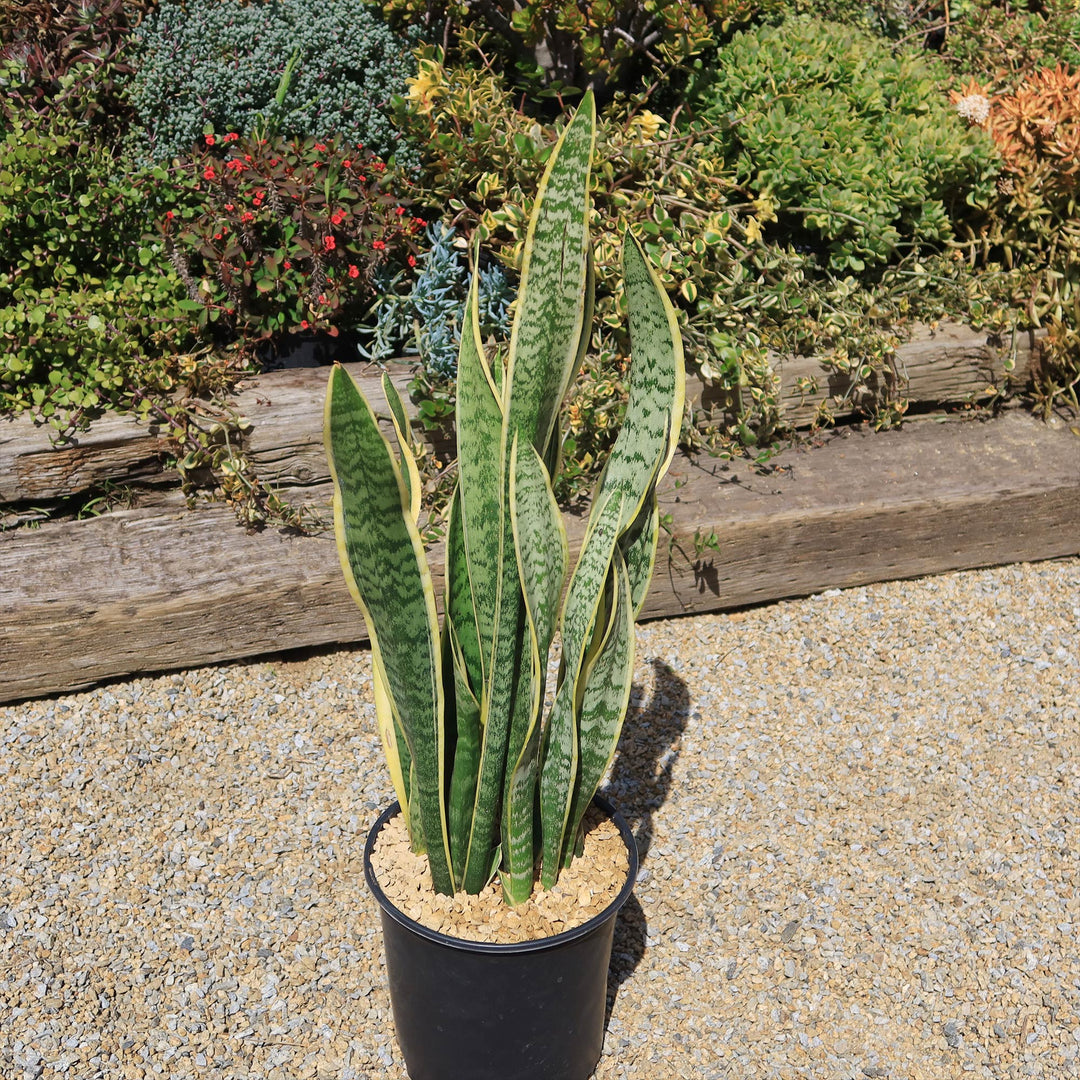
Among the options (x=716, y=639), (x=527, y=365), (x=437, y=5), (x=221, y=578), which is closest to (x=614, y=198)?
(x=437, y=5)

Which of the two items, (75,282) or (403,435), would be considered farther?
(75,282)

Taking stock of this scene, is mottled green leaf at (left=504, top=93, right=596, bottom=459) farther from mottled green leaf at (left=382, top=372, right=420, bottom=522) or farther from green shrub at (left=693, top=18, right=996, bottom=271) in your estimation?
green shrub at (left=693, top=18, right=996, bottom=271)

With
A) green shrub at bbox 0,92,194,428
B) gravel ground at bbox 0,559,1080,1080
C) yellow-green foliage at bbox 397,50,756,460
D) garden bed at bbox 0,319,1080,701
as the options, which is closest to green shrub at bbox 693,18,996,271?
yellow-green foliage at bbox 397,50,756,460

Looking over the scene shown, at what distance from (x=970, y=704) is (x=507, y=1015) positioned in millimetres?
1824

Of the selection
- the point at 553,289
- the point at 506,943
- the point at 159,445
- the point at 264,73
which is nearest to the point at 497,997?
the point at 506,943

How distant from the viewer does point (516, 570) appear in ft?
5.24

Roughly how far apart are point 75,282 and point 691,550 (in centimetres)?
213

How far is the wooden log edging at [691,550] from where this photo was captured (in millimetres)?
2846

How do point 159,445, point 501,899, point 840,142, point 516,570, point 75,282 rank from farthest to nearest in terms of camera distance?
point 840,142, point 75,282, point 159,445, point 501,899, point 516,570

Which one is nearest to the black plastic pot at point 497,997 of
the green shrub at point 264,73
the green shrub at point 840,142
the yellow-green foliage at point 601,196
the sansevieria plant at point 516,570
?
the sansevieria plant at point 516,570

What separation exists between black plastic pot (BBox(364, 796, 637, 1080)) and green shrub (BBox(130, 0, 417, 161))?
2469mm

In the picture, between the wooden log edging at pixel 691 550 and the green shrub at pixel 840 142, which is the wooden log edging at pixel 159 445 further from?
the green shrub at pixel 840 142

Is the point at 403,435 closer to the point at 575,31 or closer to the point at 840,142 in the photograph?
the point at 575,31

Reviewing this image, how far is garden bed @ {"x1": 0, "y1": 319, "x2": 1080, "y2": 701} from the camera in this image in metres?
2.86
